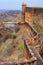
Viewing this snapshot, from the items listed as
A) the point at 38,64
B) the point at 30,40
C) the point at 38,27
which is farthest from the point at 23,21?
the point at 38,64

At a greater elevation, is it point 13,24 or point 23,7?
point 23,7

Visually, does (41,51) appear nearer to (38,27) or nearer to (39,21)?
(38,27)

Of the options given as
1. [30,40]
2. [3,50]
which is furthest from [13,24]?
[30,40]

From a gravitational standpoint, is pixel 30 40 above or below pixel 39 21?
above

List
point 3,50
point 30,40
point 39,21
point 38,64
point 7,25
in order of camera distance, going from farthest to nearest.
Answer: point 7,25 → point 39,21 → point 3,50 → point 30,40 → point 38,64

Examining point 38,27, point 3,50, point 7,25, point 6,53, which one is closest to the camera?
point 6,53

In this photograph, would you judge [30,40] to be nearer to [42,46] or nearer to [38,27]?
[42,46]

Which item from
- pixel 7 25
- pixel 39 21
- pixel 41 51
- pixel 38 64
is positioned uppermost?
pixel 38 64

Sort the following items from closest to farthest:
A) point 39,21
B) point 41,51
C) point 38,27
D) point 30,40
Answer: point 41,51 → point 30,40 → point 38,27 → point 39,21

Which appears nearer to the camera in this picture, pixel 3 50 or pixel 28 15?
pixel 3 50
